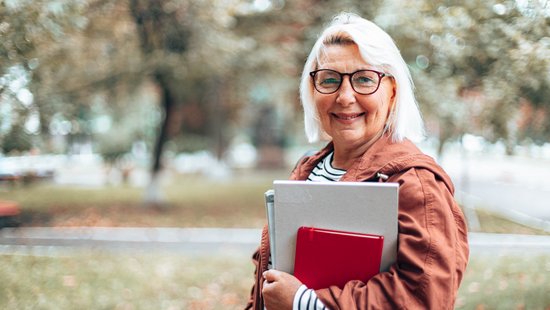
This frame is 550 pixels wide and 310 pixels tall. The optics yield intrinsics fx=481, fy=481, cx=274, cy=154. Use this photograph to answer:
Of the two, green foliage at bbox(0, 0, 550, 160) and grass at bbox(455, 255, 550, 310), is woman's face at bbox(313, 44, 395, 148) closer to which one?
green foliage at bbox(0, 0, 550, 160)

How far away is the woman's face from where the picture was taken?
1327 mm

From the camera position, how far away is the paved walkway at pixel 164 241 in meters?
3.52

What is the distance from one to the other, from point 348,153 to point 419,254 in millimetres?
418

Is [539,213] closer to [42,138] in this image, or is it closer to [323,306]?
[323,306]

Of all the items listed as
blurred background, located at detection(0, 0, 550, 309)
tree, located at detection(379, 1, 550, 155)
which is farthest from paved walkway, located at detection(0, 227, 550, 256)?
tree, located at detection(379, 1, 550, 155)

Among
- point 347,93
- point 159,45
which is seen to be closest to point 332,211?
point 347,93

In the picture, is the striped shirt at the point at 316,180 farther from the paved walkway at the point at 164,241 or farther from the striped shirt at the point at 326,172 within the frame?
the paved walkway at the point at 164,241

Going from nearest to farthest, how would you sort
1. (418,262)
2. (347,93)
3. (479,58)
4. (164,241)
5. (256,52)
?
(418,262) → (347,93) → (479,58) → (164,241) → (256,52)

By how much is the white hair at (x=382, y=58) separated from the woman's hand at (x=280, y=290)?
0.49 metres

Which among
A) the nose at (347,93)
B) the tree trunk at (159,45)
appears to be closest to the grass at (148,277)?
the tree trunk at (159,45)

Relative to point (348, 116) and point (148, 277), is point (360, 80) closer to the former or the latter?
point (348, 116)

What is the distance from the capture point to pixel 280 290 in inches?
48.2

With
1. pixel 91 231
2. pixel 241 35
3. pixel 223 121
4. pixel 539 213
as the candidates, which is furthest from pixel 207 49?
pixel 223 121

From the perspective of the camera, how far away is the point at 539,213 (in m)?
3.75
